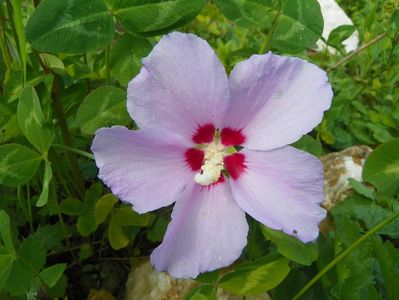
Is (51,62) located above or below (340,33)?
below

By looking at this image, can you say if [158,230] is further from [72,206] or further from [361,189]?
[361,189]

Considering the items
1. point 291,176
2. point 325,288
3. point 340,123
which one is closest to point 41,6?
point 291,176

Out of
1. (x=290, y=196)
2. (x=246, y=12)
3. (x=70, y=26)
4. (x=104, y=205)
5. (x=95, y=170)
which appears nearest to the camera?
(x=290, y=196)

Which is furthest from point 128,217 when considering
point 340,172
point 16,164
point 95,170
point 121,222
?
point 340,172

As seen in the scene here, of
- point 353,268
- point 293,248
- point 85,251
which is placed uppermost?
point 293,248

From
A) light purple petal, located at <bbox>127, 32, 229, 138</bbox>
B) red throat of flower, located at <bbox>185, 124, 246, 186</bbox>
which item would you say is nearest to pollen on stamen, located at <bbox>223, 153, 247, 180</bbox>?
red throat of flower, located at <bbox>185, 124, 246, 186</bbox>

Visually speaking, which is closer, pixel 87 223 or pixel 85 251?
pixel 87 223

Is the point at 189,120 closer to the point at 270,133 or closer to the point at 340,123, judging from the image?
the point at 270,133

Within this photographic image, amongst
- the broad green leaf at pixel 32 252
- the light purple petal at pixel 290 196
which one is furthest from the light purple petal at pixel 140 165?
the broad green leaf at pixel 32 252

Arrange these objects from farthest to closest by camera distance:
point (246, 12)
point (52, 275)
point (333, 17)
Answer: point (333, 17)
point (52, 275)
point (246, 12)
